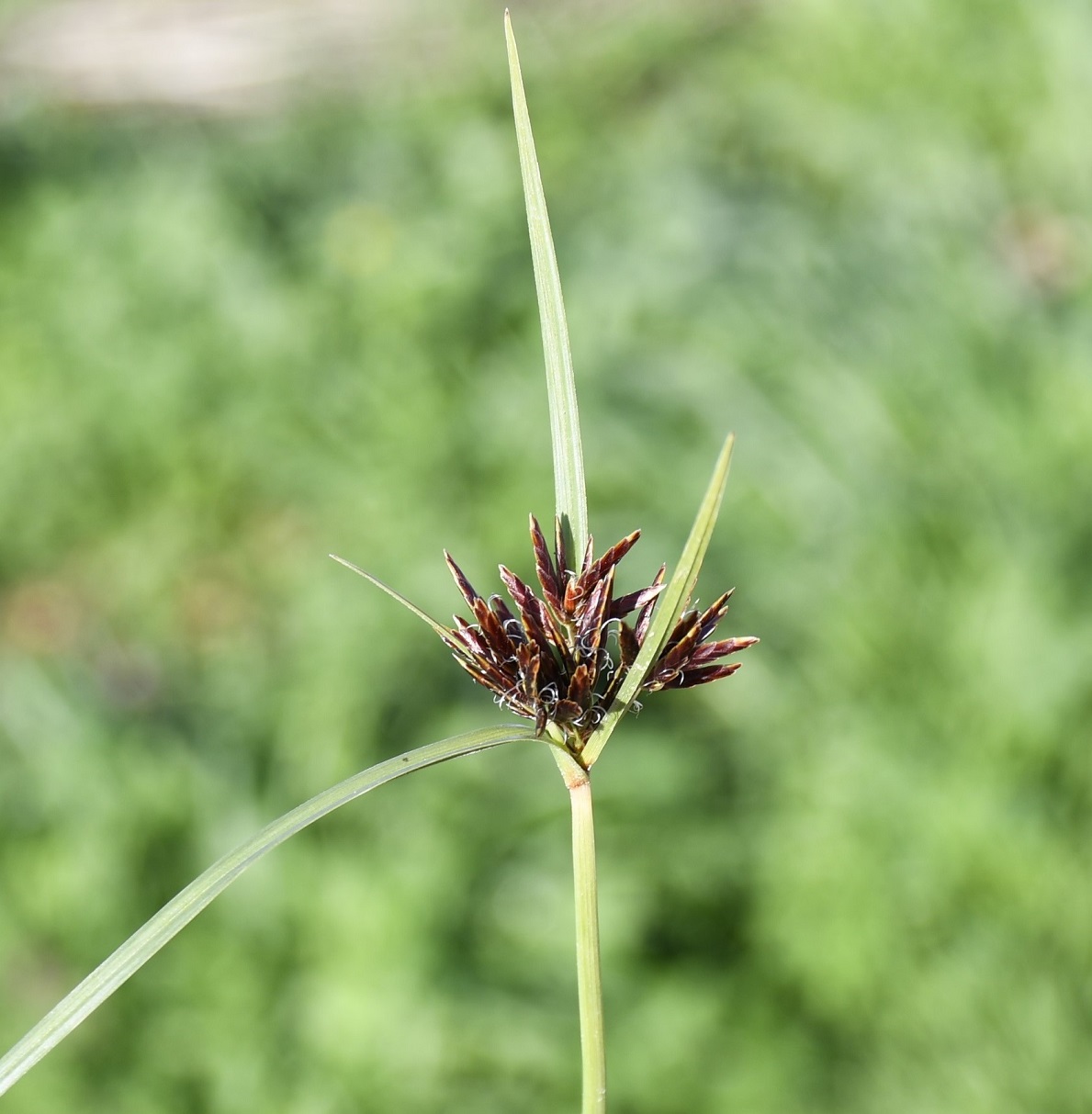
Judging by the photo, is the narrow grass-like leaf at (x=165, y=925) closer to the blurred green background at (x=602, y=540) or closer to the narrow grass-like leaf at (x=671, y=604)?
the narrow grass-like leaf at (x=671, y=604)

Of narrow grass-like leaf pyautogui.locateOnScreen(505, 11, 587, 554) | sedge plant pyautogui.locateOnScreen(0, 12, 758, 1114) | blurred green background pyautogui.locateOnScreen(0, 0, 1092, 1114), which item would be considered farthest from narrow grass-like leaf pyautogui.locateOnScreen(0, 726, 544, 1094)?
blurred green background pyautogui.locateOnScreen(0, 0, 1092, 1114)

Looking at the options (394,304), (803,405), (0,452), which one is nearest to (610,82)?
(394,304)

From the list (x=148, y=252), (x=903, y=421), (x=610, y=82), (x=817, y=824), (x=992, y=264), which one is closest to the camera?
(x=817, y=824)

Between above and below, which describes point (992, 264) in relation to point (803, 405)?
above

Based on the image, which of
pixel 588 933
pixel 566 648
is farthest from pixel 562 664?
pixel 588 933

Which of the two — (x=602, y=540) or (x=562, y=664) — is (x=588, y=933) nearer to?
(x=562, y=664)

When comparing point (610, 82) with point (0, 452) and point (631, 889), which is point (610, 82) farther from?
point (631, 889)
